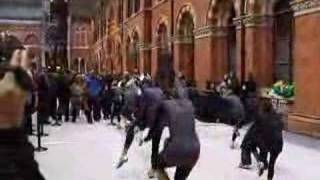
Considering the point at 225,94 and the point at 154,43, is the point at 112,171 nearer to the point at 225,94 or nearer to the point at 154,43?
the point at 225,94

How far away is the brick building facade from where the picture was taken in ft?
53.6

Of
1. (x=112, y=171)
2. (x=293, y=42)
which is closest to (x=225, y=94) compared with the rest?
(x=293, y=42)

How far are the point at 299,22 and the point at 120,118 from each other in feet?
21.3

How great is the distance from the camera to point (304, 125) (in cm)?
1627

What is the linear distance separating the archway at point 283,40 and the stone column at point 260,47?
0.59ft

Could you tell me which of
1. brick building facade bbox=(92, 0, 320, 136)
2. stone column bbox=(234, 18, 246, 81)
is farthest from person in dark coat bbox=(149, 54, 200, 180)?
stone column bbox=(234, 18, 246, 81)

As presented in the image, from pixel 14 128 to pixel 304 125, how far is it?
42.5ft

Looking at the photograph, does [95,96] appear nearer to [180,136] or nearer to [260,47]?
[260,47]

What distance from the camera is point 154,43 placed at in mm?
34031

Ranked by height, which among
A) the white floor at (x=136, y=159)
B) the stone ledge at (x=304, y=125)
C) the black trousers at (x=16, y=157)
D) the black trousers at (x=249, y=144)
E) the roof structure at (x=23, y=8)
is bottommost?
the white floor at (x=136, y=159)

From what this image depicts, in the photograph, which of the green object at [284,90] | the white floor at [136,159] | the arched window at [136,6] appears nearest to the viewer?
the white floor at [136,159]

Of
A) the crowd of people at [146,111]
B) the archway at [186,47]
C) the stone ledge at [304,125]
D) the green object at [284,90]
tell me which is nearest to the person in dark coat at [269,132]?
the crowd of people at [146,111]

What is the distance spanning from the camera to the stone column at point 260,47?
19438 millimetres

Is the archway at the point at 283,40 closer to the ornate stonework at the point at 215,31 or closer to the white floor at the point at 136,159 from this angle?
the white floor at the point at 136,159
